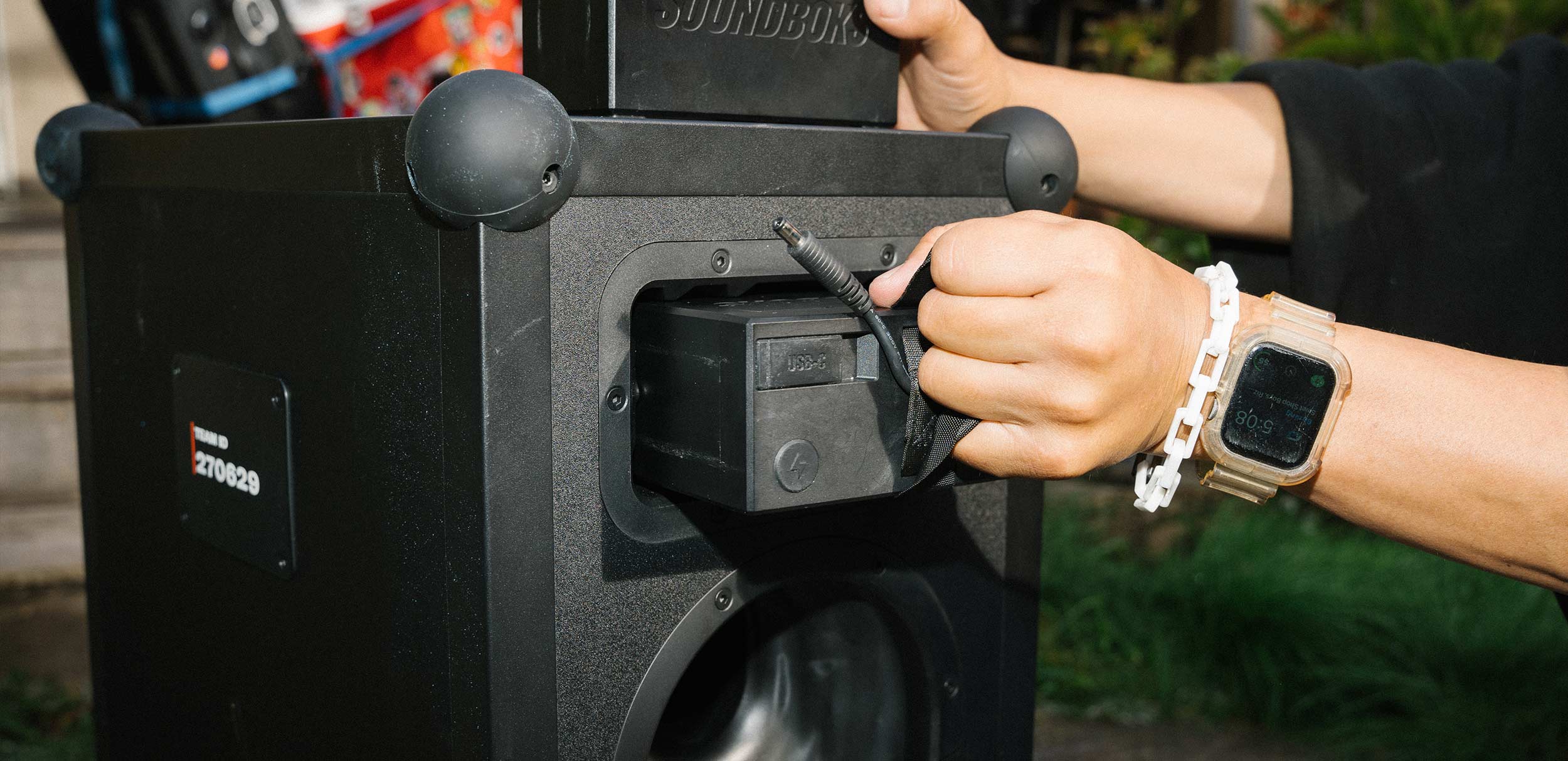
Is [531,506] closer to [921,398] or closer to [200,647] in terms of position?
[921,398]

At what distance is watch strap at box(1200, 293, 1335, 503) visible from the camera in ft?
2.48

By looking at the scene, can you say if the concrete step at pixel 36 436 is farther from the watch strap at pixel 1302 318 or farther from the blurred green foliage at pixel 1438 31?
the blurred green foliage at pixel 1438 31

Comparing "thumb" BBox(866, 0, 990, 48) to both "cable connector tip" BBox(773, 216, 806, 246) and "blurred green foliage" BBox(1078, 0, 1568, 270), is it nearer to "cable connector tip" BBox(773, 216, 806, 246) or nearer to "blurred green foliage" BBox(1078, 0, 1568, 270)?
"cable connector tip" BBox(773, 216, 806, 246)

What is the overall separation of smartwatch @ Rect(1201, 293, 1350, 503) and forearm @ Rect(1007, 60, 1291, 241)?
1.80 feet

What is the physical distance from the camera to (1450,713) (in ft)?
6.57

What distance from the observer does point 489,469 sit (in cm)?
64

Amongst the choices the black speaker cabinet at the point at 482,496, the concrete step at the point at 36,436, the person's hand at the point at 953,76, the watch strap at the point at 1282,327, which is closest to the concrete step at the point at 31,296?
the concrete step at the point at 36,436

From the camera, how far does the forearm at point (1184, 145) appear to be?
127 centimetres

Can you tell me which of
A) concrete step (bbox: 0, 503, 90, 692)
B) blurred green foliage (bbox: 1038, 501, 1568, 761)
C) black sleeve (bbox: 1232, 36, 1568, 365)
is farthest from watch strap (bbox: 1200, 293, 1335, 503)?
concrete step (bbox: 0, 503, 90, 692)

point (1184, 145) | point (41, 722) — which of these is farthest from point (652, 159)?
point (41, 722)

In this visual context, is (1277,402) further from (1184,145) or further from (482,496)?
(1184,145)

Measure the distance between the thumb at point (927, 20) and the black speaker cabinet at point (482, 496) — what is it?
0.09 meters

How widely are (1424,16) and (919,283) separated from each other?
3.09 meters

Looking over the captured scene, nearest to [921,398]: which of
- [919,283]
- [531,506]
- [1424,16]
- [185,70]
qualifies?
[919,283]
